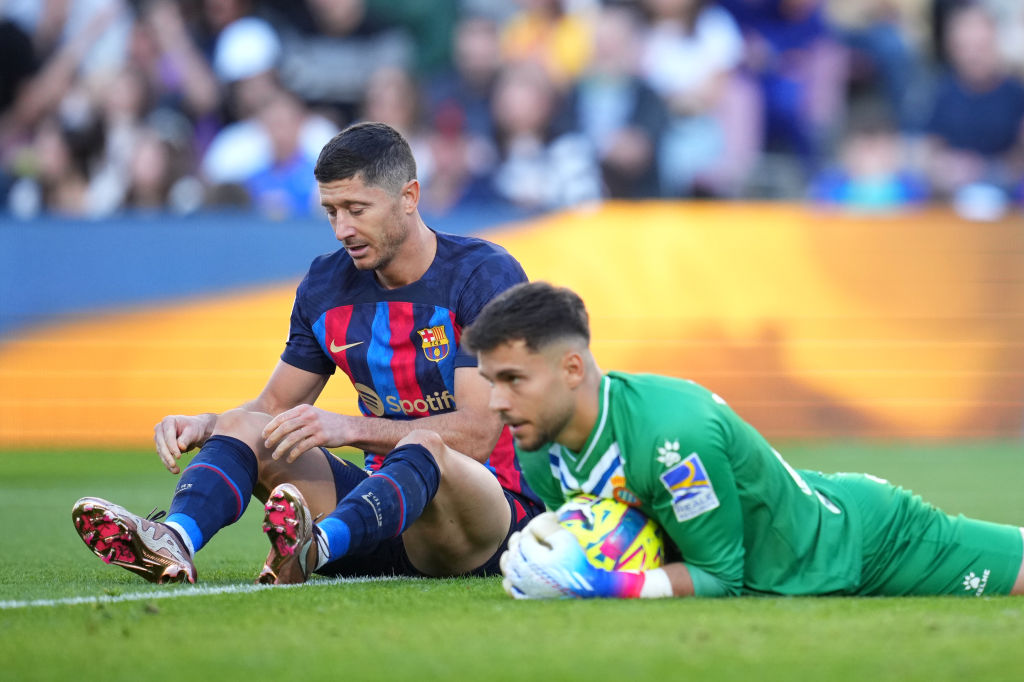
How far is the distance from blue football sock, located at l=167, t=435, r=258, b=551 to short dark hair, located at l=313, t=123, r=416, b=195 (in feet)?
3.35

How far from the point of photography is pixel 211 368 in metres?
12.4

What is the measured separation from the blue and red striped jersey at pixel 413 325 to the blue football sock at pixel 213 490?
1.73 feet

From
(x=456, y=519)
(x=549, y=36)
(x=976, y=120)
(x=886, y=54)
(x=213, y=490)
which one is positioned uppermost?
(x=549, y=36)

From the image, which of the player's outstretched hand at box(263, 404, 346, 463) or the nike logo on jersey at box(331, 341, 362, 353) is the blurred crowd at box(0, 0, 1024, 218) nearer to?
the nike logo on jersey at box(331, 341, 362, 353)

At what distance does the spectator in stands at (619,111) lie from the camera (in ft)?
44.3

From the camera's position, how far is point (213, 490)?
4.78 m

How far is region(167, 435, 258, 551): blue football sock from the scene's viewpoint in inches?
187

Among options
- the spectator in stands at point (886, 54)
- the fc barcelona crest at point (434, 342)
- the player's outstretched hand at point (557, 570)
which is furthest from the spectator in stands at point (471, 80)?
the player's outstretched hand at point (557, 570)

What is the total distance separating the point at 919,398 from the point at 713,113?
11.3 ft

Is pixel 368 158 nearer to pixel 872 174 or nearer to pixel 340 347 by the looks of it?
pixel 340 347

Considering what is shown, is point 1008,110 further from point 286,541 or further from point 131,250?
point 286,541

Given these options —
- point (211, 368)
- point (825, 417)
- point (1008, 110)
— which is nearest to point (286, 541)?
point (211, 368)

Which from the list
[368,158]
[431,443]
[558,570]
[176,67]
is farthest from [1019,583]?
[176,67]

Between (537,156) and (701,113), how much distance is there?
5.77 feet
